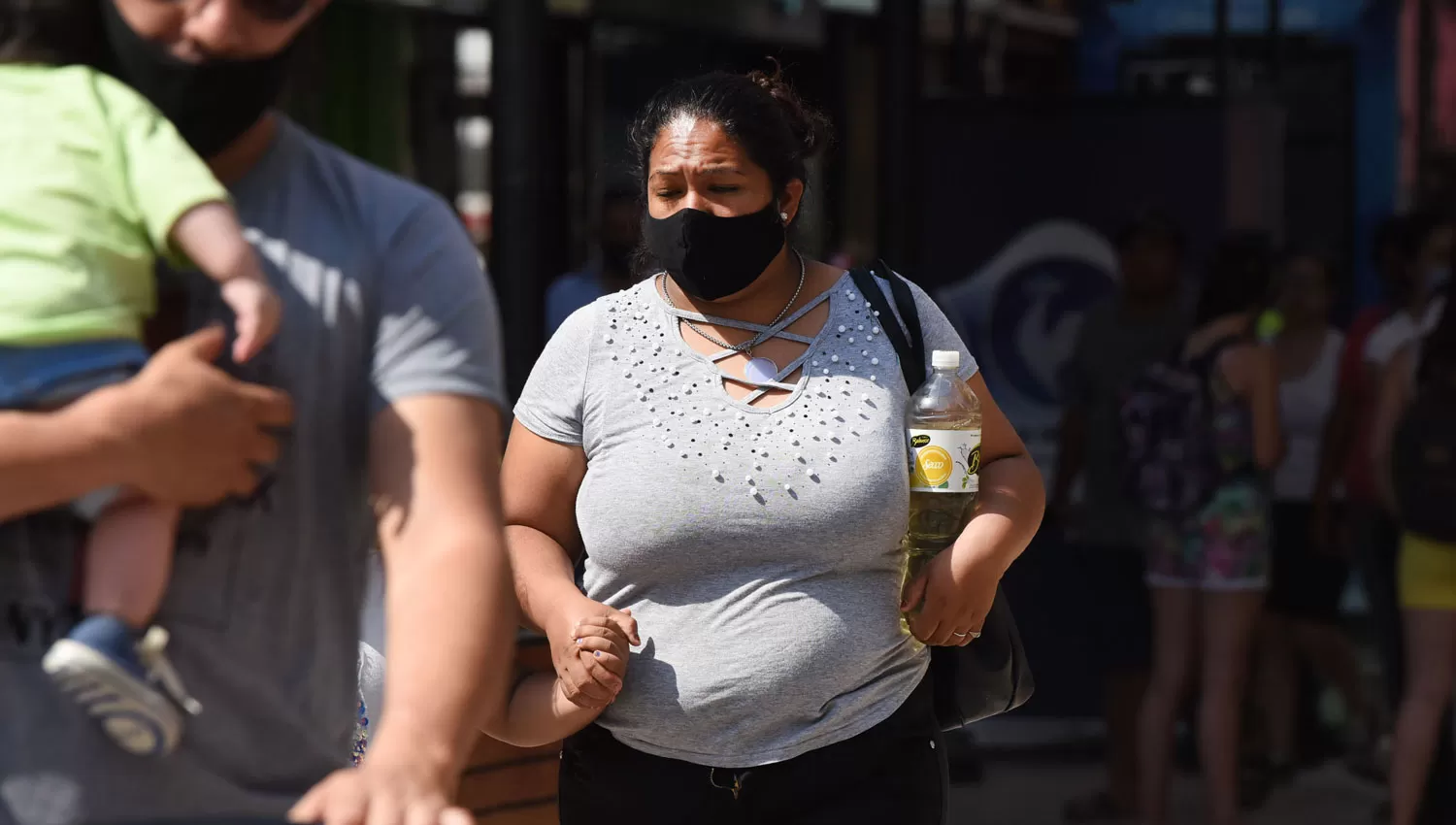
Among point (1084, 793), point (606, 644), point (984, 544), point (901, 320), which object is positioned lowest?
point (1084, 793)

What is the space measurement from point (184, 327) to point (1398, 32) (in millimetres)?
9842

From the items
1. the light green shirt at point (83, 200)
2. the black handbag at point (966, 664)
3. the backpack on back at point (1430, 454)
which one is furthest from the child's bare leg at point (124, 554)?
the backpack on back at point (1430, 454)

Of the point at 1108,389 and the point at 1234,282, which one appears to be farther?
the point at 1108,389

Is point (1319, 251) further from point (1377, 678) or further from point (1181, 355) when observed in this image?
point (1377, 678)

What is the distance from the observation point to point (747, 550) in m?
2.90

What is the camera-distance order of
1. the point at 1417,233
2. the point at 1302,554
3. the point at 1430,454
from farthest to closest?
1. the point at 1302,554
2. the point at 1417,233
3. the point at 1430,454

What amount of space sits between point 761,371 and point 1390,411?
328 cm

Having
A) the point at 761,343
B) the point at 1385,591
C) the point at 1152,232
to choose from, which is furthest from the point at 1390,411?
the point at 761,343

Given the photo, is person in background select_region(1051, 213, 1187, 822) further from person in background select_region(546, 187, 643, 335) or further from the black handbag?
the black handbag

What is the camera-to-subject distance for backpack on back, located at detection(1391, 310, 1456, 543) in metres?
5.35

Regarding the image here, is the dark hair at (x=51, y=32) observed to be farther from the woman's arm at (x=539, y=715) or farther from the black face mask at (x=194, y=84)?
the woman's arm at (x=539, y=715)

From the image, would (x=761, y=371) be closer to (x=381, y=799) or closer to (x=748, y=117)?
(x=748, y=117)

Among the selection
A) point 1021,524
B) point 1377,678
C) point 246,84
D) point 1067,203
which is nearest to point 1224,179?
point 1067,203

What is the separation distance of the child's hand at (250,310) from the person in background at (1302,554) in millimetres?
5755
